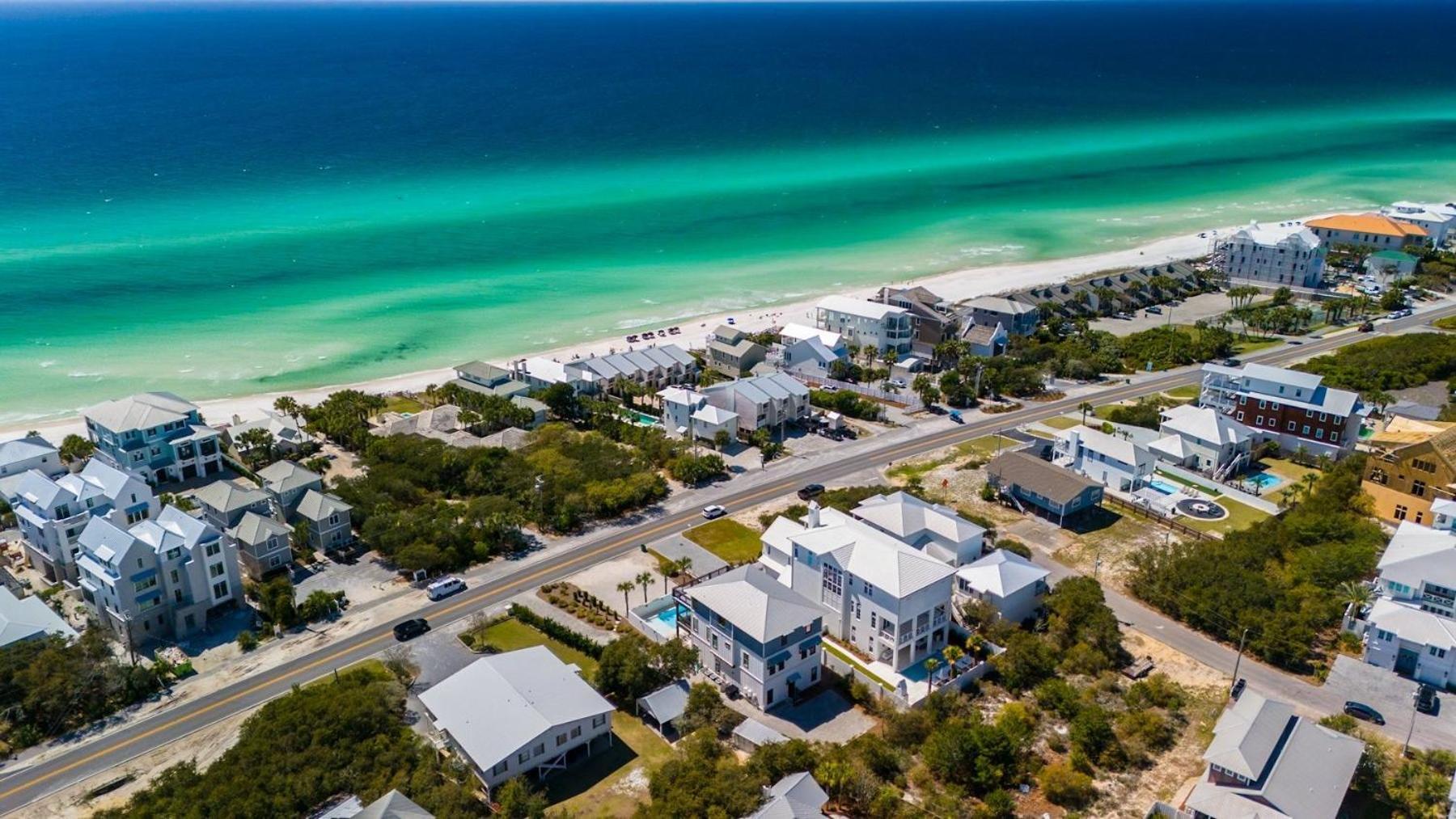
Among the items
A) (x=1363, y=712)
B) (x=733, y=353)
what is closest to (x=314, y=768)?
(x=1363, y=712)

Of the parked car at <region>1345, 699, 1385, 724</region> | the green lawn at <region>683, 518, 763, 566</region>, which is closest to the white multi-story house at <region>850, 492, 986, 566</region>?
the green lawn at <region>683, 518, 763, 566</region>

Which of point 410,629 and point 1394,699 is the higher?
point 410,629

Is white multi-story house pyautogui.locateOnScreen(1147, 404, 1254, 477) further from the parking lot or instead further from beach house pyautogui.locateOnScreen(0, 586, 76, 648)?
beach house pyautogui.locateOnScreen(0, 586, 76, 648)

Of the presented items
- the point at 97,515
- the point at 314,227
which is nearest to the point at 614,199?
the point at 314,227

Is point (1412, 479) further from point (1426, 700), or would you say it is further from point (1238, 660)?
point (1238, 660)

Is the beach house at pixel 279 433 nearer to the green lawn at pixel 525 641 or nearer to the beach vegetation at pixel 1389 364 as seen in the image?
the green lawn at pixel 525 641

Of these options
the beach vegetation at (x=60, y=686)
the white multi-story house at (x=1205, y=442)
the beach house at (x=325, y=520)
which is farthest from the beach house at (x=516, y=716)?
the white multi-story house at (x=1205, y=442)
